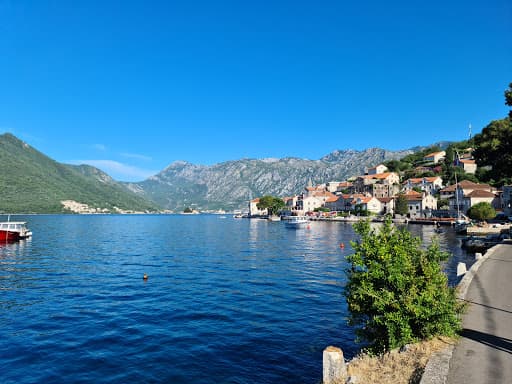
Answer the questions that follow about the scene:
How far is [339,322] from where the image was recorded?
18359 millimetres

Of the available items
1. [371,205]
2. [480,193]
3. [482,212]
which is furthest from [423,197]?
[482,212]

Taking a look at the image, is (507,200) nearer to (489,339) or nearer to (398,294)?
(489,339)

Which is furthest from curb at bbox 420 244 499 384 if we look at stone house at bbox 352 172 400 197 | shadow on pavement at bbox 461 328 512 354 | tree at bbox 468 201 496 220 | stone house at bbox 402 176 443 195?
stone house at bbox 352 172 400 197

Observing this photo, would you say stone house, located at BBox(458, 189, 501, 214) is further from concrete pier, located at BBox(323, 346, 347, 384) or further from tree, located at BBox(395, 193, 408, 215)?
concrete pier, located at BBox(323, 346, 347, 384)

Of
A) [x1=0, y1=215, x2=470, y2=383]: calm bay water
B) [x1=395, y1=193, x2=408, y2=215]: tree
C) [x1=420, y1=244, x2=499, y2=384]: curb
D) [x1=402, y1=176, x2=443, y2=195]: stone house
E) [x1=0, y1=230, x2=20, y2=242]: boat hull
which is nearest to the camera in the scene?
[x1=420, y1=244, x2=499, y2=384]: curb

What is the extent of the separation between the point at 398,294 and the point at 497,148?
39.9m

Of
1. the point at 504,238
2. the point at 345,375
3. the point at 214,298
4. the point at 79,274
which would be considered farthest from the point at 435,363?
the point at 504,238

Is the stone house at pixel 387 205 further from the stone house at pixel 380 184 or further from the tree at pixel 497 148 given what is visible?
the tree at pixel 497 148

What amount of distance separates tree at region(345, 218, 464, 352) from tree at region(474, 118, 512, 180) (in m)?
37.0

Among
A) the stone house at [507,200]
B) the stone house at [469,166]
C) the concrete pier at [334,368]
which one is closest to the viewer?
the concrete pier at [334,368]

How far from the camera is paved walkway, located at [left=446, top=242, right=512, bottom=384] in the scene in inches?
322

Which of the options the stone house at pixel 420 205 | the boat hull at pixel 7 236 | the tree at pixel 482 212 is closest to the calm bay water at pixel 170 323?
the boat hull at pixel 7 236

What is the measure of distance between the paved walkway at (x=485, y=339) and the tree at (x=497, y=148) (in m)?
27.2

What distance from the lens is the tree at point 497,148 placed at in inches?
1561
